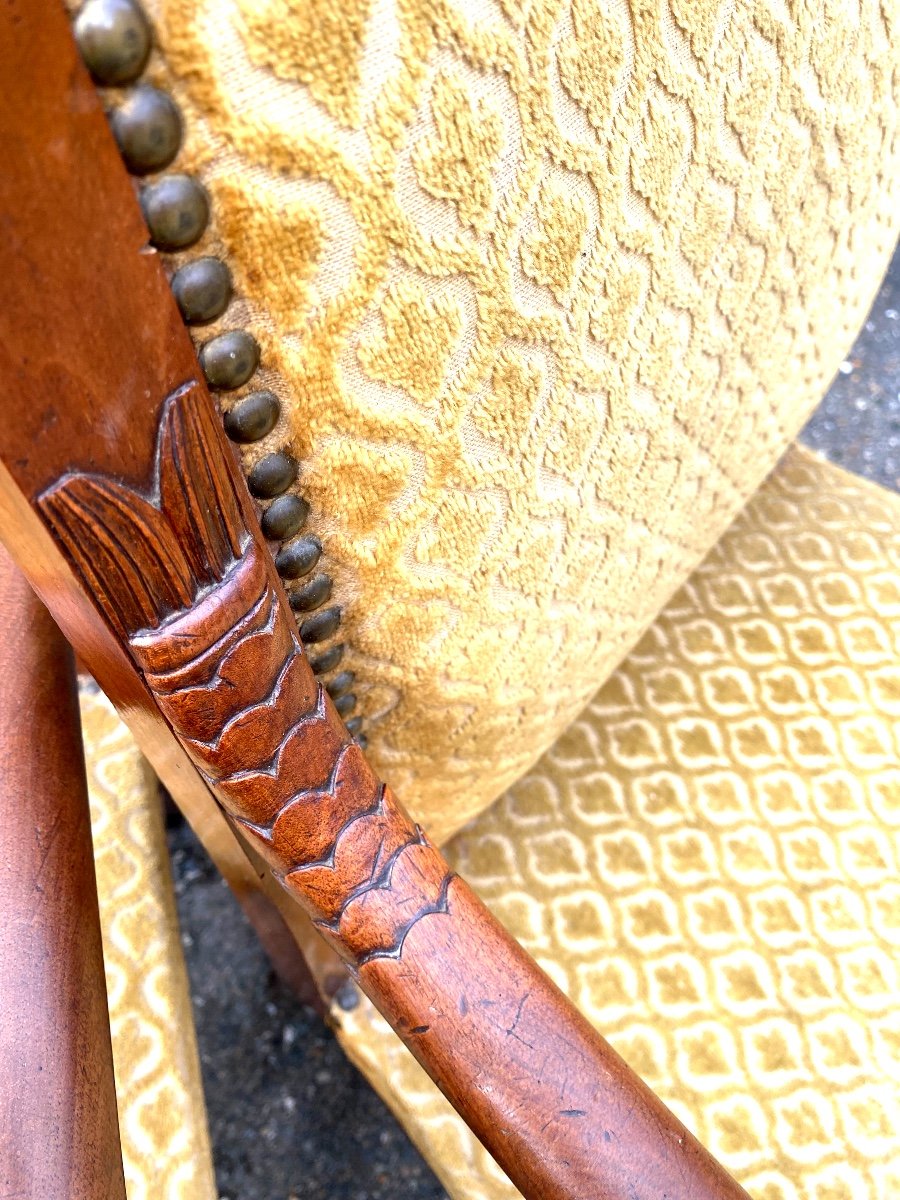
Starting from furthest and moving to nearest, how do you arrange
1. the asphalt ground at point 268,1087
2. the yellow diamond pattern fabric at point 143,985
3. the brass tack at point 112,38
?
the asphalt ground at point 268,1087, the yellow diamond pattern fabric at point 143,985, the brass tack at point 112,38

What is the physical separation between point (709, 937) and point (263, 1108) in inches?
18.7

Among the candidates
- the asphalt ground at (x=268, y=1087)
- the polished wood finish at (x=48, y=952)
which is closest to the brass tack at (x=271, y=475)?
the polished wood finish at (x=48, y=952)

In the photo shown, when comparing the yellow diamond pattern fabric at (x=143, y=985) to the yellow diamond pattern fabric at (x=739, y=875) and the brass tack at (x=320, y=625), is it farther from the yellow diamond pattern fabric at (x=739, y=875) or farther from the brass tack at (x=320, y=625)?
the brass tack at (x=320, y=625)

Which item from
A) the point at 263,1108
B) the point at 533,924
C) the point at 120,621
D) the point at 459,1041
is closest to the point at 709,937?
the point at 533,924

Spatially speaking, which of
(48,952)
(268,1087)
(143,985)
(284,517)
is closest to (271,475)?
(284,517)

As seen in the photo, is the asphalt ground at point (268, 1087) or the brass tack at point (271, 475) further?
the asphalt ground at point (268, 1087)

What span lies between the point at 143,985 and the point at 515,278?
32cm

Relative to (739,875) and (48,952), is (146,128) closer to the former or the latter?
(48,952)

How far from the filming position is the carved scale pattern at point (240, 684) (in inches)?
6.3

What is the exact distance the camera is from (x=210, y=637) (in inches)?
7.1

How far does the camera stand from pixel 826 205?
292 millimetres

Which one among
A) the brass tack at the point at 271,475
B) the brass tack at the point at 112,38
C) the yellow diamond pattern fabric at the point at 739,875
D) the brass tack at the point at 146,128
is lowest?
the yellow diamond pattern fabric at the point at 739,875

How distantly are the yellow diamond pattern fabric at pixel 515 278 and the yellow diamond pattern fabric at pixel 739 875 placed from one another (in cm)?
7

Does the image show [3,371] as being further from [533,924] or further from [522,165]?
[533,924]
